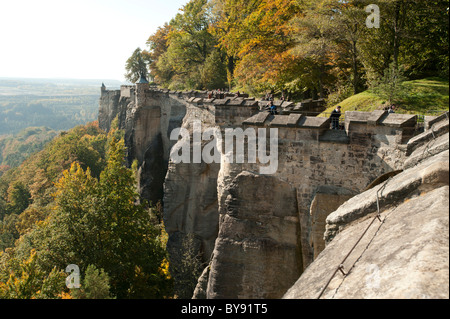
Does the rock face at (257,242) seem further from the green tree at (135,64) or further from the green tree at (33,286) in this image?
the green tree at (135,64)

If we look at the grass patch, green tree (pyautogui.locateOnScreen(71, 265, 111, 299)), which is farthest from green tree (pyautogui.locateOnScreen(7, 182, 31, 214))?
the grass patch

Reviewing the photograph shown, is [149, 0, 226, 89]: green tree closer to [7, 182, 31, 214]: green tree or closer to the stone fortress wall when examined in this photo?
[7, 182, 31, 214]: green tree

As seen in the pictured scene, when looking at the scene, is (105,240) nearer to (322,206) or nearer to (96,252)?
(96,252)

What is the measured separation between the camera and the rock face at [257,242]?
971 centimetres

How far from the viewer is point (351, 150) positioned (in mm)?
8656

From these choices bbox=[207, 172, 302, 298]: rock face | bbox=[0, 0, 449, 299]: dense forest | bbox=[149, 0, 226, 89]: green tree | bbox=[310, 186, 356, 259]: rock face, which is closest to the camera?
bbox=[310, 186, 356, 259]: rock face

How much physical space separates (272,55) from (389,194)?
19.0 metres

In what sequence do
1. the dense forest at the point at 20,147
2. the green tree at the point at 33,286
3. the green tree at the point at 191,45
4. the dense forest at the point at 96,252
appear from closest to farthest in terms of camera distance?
the green tree at the point at 33,286 < the dense forest at the point at 96,252 < the green tree at the point at 191,45 < the dense forest at the point at 20,147

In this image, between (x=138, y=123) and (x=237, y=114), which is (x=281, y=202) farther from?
(x=138, y=123)

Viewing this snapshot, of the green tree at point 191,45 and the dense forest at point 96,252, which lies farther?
the green tree at point 191,45

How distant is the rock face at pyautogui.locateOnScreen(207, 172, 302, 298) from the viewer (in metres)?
9.71

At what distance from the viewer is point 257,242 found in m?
9.89

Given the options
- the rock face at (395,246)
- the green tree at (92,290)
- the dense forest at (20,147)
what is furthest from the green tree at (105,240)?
the dense forest at (20,147)
